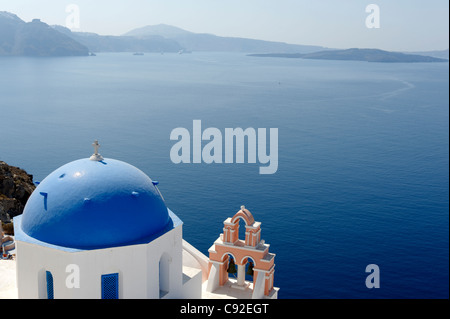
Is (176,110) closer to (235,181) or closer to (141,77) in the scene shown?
(235,181)

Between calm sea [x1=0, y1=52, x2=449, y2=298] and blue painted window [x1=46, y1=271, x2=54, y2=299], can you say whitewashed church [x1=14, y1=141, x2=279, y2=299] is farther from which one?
calm sea [x1=0, y1=52, x2=449, y2=298]

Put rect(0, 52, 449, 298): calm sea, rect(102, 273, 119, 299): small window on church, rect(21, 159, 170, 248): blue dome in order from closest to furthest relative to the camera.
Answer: rect(21, 159, 170, 248): blue dome
rect(102, 273, 119, 299): small window on church
rect(0, 52, 449, 298): calm sea

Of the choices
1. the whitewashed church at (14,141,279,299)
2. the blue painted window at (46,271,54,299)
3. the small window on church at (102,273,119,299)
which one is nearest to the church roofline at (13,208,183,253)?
the whitewashed church at (14,141,279,299)

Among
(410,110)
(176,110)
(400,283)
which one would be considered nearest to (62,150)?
(176,110)

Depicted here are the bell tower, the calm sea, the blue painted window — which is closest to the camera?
the blue painted window

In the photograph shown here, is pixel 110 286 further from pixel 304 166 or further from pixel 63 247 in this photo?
pixel 304 166

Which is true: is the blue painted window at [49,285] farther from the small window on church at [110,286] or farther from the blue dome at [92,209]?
the small window on church at [110,286]
